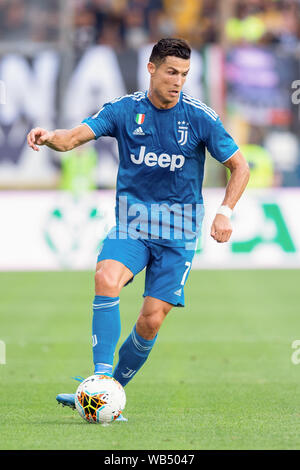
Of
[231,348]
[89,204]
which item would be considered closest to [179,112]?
[231,348]

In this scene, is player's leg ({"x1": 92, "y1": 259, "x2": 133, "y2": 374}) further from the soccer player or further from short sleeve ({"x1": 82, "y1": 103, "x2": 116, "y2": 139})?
short sleeve ({"x1": 82, "y1": 103, "x2": 116, "y2": 139})

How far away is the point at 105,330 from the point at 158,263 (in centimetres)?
65

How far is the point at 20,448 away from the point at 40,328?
234 inches

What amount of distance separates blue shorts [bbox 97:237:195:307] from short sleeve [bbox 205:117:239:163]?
2.22 feet

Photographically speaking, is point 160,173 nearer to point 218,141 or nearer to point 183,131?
point 183,131

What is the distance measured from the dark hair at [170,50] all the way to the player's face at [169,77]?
0.09 ft

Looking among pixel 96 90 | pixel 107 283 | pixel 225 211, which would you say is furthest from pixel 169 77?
pixel 96 90

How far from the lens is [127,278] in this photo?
621 cm

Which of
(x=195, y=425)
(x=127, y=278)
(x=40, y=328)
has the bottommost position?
(x=40, y=328)

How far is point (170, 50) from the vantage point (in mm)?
6320

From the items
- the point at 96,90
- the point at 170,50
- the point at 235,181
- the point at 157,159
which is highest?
the point at 170,50

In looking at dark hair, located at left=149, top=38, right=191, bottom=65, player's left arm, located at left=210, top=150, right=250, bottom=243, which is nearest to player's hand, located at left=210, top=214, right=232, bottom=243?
player's left arm, located at left=210, top=150, right=250, bottom=243

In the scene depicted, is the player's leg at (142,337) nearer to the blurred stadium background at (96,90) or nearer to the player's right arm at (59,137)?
the player's right arm at (59,137)
